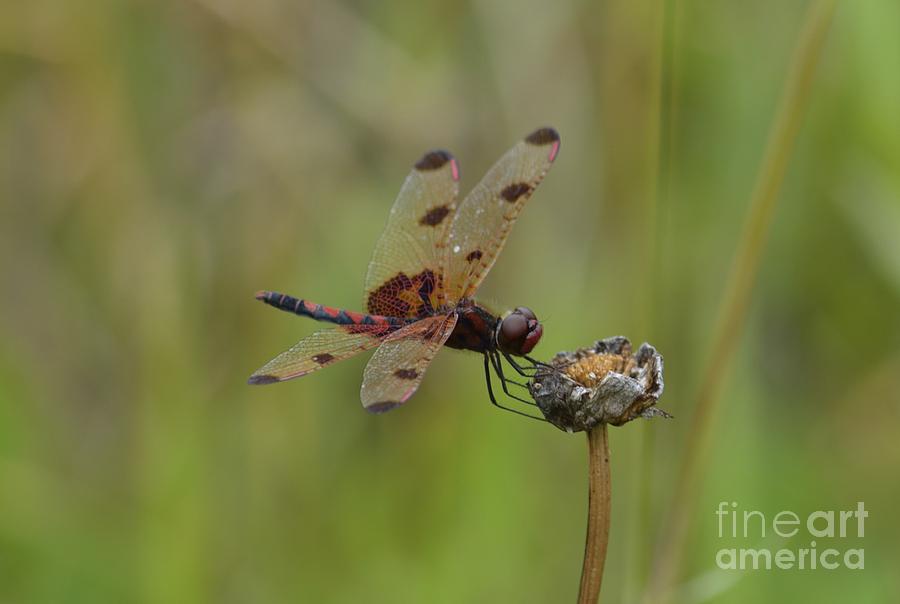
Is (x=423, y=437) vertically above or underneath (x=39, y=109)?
underneath

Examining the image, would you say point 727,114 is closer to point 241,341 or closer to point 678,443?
point 678,443

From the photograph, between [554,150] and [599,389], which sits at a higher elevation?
[554,150]

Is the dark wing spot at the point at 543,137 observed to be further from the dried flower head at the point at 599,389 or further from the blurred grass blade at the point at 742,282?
the dried flower head at the point at 599,389

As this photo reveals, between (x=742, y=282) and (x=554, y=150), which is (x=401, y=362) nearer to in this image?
(x=554, y=150)

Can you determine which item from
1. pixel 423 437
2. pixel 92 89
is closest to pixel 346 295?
pixel 423 437

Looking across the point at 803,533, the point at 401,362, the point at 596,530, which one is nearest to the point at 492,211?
the point at 401,362

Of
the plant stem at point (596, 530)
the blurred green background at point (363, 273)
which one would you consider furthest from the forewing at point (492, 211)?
the plant stem at point (596, 530)
